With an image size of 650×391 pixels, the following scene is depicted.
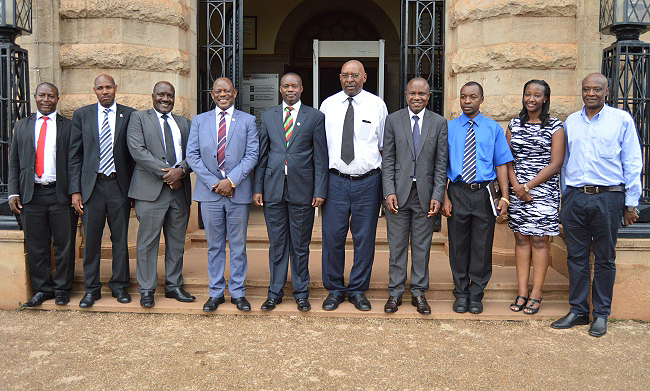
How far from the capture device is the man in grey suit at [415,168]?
529 centimetres

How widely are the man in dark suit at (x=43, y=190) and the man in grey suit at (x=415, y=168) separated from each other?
3011 mm

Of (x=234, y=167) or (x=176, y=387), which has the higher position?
(x=234, y=167)

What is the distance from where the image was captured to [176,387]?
13.0 feet

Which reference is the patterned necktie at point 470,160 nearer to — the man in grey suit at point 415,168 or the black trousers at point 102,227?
the man in grey suit at point 415,168

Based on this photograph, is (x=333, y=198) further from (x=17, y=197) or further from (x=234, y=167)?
(x=17, y=197)

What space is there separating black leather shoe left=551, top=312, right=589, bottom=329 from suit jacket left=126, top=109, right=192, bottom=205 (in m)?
3.60

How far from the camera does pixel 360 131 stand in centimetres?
533

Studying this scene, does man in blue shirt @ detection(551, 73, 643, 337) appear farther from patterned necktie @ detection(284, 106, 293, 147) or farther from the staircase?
patterned necktie @ detection(284, 106, 293, 147)

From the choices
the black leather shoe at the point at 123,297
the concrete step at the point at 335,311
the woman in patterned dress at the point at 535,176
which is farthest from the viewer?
the black leather shoe at the point at 123,297

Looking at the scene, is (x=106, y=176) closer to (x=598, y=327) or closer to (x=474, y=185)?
(x=474, y=185)

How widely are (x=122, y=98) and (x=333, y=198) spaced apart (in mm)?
3055

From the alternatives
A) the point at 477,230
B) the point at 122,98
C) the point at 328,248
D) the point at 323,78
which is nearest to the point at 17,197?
the point at 122,98

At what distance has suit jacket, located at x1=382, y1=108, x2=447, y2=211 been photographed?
17.4 feet

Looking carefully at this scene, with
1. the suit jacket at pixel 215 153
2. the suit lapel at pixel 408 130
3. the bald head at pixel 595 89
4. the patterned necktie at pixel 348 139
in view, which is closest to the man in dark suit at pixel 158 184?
the suit jacket at pixel 215 153
